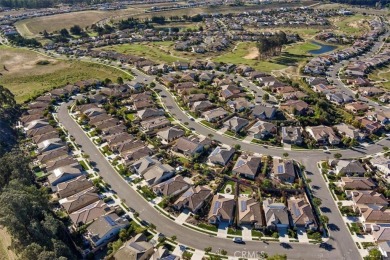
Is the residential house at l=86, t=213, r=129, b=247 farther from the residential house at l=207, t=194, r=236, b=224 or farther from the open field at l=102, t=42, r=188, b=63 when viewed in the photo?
the open field at l=102, t=42, r=188, b=63

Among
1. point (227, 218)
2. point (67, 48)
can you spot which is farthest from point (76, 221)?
point (67, 48)

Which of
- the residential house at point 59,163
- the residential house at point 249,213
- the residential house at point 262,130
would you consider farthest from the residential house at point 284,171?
the residential house at point 59,163

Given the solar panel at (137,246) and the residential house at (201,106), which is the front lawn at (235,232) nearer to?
the solar panel at (137,246)

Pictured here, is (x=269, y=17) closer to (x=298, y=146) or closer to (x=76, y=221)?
(x=298, y=146)

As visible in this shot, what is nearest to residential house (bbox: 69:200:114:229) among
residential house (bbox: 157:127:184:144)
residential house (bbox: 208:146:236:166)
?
residential house (bbox: 208:146:236:166)

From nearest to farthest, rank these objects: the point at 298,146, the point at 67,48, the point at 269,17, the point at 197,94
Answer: the point at 298,146 → the point at 197,94 → the point at 67,48 → the point at 269,17
